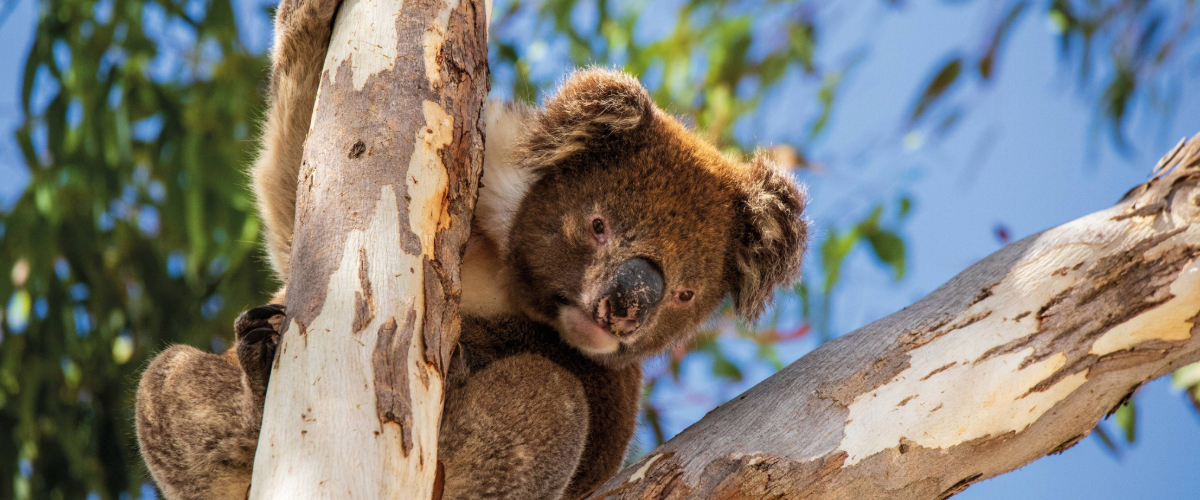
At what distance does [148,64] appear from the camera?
408 centimetres

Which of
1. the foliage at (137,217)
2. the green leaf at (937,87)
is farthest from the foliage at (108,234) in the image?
the green leaf at (937,87)

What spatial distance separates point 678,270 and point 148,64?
2.99m

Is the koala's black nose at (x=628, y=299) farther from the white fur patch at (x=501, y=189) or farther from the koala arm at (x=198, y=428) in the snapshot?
the koala arm at (x=198, y=428)

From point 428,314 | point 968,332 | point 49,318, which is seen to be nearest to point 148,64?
point 49,318

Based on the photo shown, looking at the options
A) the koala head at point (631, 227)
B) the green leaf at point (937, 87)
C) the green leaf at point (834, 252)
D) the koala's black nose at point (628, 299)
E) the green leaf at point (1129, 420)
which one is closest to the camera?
the koala's black nose at point (628, 299)

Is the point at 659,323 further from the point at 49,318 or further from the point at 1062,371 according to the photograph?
the point at 49,318

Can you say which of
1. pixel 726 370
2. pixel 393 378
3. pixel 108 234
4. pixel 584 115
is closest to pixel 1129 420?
pixel 726 370

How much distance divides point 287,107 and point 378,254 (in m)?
0.71

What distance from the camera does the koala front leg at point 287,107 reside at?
1927 millimetres

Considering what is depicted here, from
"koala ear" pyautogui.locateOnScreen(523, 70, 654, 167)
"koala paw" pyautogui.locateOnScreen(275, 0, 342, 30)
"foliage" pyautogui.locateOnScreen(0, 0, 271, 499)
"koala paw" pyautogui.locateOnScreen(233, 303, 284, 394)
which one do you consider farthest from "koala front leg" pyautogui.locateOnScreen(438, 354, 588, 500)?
"foliage" pyautogui.locateOnScreen(0, 0, 271, 499)

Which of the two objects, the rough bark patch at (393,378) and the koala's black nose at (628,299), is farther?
the koala's black nose at (628,299)

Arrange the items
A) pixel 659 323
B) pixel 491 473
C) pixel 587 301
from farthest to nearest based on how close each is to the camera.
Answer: pixel 659 323 → pixel 587 301 → pixel 491 473

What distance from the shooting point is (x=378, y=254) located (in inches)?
59.9

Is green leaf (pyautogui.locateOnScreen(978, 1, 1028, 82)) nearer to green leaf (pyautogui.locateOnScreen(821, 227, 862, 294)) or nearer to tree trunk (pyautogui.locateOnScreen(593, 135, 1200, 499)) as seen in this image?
green leaf (pyautogui.locateOnScreen(821, 227, 862, 294))
